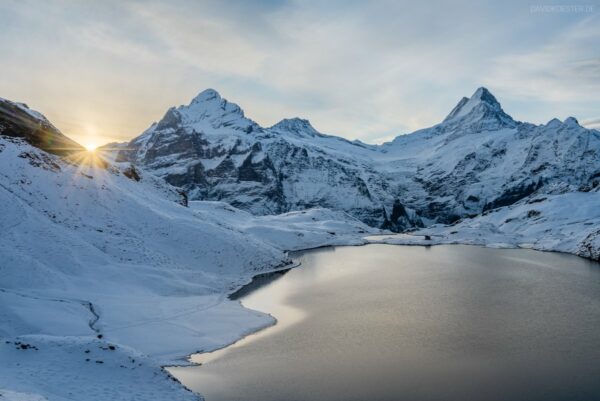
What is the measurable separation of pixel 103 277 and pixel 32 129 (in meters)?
40.8

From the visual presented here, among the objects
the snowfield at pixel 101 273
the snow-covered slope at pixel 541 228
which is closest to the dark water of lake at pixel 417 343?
the snowfield at pixel 101 273

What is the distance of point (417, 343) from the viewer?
42.6m

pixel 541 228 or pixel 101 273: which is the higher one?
pixel 541 228

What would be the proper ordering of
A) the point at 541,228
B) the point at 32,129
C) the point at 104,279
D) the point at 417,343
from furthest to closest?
the point at 541,228
the point at 32,129
the point at 104,279
the point at 417,343

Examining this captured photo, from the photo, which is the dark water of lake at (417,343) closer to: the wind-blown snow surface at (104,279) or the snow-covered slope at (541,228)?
the wind-blown snow surface at (104,279)

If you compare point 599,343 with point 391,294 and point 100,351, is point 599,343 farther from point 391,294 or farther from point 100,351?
point 100,351

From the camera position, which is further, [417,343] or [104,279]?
[104,279]

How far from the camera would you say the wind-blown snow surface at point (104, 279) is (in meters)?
30.8

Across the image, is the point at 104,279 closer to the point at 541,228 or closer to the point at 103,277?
the point at 103,277

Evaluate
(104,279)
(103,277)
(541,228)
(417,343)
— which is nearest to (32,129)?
(103,277)

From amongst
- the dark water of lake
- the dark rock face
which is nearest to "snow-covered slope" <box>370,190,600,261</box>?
the dark water of lake

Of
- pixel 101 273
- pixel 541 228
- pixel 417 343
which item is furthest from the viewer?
pixel 541 228

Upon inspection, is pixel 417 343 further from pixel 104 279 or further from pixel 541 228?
pixel 541 228

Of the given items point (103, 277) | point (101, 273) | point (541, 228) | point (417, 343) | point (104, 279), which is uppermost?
point (541, 228)
